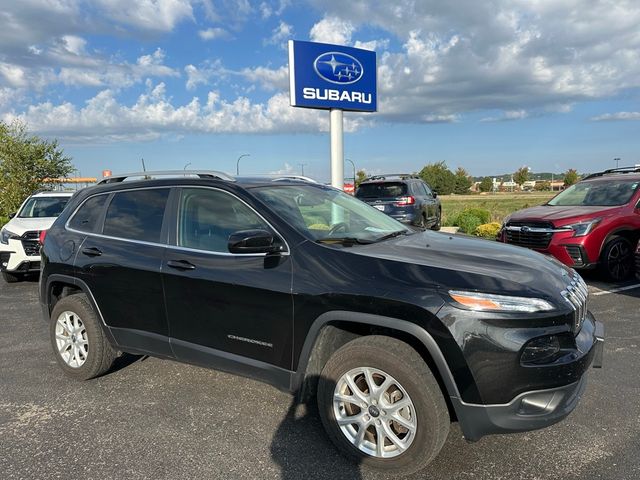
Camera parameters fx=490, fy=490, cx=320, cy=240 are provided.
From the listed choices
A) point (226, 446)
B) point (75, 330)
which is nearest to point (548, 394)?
point (226, 446)

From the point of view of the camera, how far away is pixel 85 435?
130 inches

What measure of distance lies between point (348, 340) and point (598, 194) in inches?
273

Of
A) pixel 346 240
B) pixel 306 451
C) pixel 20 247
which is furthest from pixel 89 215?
pixel 20 247

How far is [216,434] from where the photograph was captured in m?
3.29

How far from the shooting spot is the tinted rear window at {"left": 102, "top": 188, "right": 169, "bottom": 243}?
3799mm

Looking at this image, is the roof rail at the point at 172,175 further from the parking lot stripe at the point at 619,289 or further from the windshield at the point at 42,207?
the windshield at the point at 42,207

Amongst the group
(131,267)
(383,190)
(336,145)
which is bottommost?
(131,267)

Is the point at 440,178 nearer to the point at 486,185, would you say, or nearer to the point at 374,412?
the point at 486,185

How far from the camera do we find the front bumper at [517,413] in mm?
2525

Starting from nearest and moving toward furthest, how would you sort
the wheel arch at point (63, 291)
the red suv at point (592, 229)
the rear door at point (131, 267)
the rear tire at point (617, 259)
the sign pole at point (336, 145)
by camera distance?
the rear door at point (131, 267)
the wheel arch at point (63, 291)
the red suv at point (592, 229)
the rear tire at point (617, 259)
the sign pole at point (336, 145)

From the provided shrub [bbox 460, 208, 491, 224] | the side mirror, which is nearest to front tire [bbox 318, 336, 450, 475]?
the side mirror

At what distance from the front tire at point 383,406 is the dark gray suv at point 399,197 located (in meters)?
8.79

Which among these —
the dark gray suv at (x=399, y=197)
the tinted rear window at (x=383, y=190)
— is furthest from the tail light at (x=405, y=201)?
the tinted rear window at (x=383, y=190)

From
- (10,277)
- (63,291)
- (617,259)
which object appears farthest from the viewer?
(10,277)
